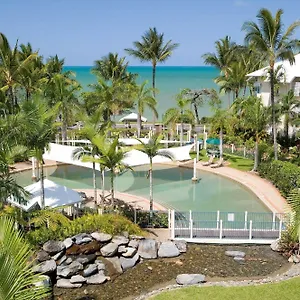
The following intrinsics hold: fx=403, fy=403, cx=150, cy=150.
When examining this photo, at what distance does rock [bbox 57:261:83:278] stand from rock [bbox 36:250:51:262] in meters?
0.65

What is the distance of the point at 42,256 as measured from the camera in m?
14.0

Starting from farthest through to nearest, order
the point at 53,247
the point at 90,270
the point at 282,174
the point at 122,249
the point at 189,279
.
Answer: the point at 282,174
the point at 122,249
the point at 53,247
the point at 90,270
the point at 189,279

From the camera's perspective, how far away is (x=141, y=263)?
14.5m

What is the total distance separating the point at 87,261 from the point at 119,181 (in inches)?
443

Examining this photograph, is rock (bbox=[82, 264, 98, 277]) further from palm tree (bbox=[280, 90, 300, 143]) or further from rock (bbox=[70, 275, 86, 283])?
palm tree (bbox=[280, 90, 300, 143])

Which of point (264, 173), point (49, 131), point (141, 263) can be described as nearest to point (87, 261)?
point (141, 263)

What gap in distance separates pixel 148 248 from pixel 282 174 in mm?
10464

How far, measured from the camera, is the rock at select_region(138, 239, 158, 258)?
14.8 m

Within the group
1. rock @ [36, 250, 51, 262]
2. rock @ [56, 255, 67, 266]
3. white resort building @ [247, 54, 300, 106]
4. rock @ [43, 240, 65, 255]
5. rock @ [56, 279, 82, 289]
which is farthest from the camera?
white resort building @ [247, 54, 300, 106]

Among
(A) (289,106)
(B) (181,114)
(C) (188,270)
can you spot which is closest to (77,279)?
(C) (188,270)

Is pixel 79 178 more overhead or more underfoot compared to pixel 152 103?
more underfoot

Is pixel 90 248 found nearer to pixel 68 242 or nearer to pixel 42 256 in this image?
pixel 68 242

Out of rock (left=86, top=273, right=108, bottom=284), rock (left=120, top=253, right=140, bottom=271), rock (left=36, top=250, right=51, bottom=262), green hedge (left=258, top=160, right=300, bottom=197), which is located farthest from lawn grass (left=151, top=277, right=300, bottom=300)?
green hedge (left=258, top=160, right=300, bottom=197)

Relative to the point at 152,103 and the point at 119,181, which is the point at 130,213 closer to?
the point at 119,181
